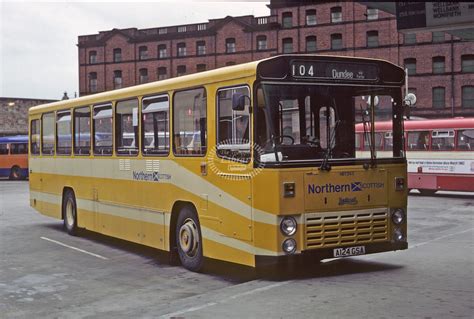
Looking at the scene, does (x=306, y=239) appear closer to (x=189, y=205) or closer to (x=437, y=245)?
(x=189, y=205)

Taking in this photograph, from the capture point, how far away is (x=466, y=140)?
26547 millimetres

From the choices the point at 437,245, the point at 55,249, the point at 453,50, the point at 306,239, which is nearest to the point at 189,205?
the point at 306,239

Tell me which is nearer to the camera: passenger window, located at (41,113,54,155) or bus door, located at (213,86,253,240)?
bus door, located at (213,86,253,240)

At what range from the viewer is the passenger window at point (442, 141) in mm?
27078

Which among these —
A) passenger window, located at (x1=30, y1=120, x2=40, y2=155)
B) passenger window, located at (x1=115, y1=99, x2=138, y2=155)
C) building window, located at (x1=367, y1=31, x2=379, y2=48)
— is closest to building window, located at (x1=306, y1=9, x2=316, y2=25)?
building window, located at (x1=367, y1=31, x2=379, y2=48)

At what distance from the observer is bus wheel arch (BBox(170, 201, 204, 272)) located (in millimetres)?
10469

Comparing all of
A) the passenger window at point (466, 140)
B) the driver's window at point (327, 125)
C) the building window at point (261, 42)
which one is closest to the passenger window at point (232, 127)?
the driver's window at point (327, 125)

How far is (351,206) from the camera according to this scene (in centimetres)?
944

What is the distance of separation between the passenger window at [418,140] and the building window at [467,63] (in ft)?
104

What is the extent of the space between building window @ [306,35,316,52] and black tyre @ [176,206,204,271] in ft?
180

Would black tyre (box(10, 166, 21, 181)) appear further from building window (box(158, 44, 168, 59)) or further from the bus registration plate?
the bus registration plate

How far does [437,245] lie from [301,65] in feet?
17.3

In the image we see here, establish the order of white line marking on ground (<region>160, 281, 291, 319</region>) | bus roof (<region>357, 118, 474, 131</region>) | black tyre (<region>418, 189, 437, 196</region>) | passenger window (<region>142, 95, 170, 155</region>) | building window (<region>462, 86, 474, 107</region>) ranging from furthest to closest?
building window (<region>462, 86, 474, 107</region>), black tyre (<region>418, 189, 437, 196</region>), bus roof (<region>357, 118, 474, 131</region>), passenger window (<region>142, 95, 170, 155</region>), white line marking on ground (<region>160, 281, 291, 319</region>)

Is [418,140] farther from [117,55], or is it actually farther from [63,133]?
[117,55]
